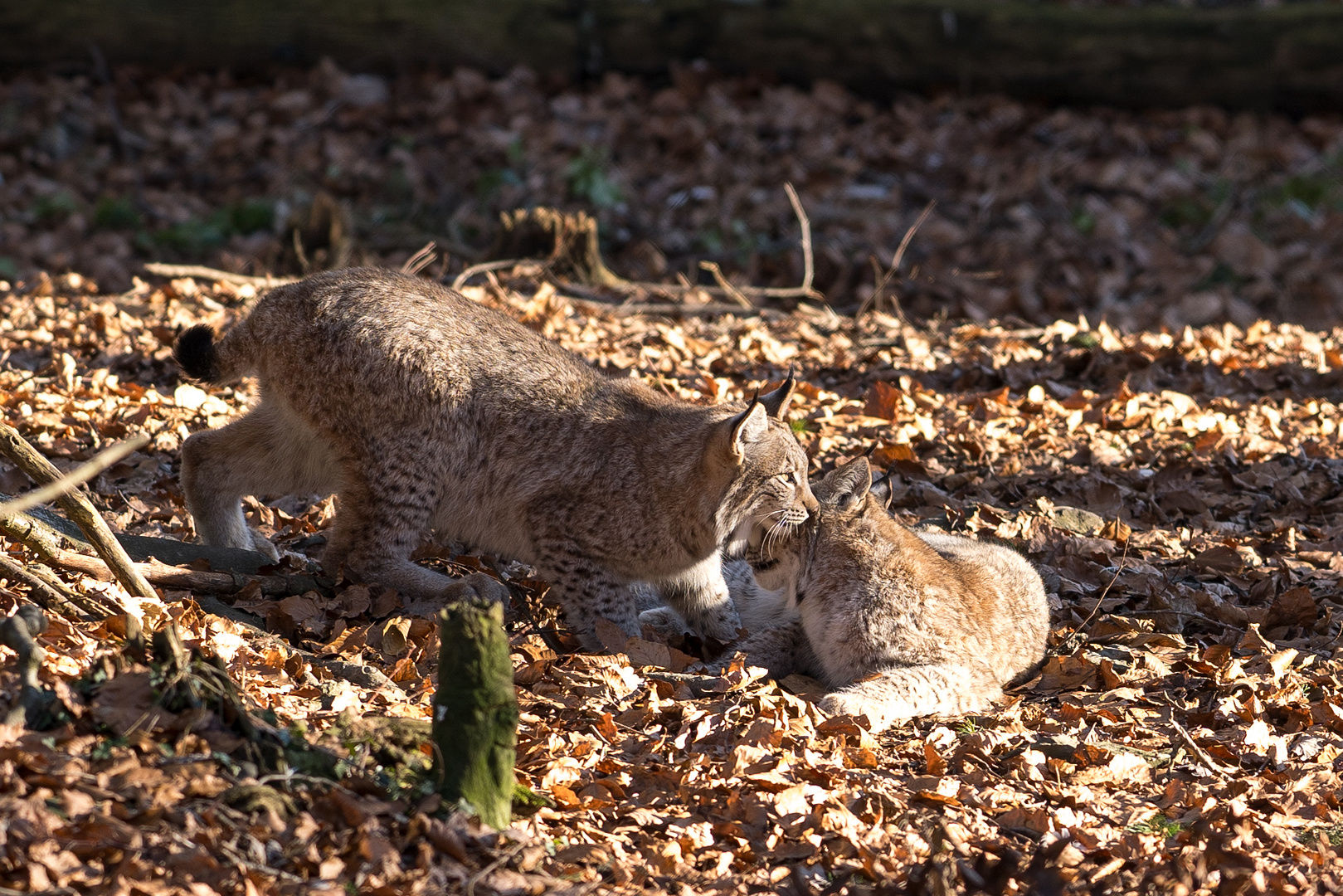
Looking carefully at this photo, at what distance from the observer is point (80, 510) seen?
3.68m

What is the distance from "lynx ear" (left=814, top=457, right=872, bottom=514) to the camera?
16.6 ft

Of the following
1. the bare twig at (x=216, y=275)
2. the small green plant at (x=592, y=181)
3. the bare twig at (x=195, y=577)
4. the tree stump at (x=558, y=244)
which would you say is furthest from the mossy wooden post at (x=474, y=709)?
the small green plant at (x=592, y=181)

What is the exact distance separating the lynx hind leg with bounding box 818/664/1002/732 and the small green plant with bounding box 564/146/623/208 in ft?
23.5

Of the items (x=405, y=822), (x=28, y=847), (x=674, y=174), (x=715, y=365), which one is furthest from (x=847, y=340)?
(x=28, y=847)

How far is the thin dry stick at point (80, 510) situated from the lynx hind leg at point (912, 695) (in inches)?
92.3

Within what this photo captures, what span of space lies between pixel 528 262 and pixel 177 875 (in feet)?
22.6

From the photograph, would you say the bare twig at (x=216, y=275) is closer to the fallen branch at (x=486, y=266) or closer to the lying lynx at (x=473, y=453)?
the fallen branch at (x=486, y=266)

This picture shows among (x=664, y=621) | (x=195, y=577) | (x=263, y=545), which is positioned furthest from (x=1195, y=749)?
(x=263, y=545)

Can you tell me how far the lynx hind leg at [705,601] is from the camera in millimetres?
5391

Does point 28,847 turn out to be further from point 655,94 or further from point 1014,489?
point 655,94

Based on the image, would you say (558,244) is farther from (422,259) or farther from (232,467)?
(232,467)

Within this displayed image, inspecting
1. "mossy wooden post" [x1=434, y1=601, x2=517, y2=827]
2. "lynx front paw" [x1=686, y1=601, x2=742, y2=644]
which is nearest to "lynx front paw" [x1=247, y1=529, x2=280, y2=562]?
"lynx front paw" [x1=686, y1=601, x2=742, y2=644]

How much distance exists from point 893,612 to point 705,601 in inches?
35.4

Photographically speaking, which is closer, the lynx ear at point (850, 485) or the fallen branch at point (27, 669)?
the fallen branch at point (27, 669)
